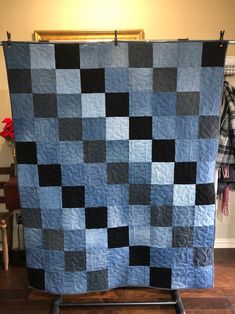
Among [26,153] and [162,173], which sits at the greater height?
[26,153]

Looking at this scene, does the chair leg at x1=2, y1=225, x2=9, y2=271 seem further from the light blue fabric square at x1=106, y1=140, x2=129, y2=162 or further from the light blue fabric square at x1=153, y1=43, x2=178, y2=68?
the light blue fabric square at x1=153, y1=43, x2=178, y2=68

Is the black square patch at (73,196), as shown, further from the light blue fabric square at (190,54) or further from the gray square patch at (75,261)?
the light blue fabric square at (190,54)

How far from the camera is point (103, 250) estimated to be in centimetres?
165

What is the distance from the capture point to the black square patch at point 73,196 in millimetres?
1564

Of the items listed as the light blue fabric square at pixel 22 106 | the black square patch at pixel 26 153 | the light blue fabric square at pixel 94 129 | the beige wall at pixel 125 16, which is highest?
the beige wall at pixel 125 16

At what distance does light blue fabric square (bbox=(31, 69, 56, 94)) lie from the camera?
1.44m

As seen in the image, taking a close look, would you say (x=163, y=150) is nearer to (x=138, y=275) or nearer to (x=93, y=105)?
(x=93, y=105)

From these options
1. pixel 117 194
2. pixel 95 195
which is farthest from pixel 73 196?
pixel 117 194

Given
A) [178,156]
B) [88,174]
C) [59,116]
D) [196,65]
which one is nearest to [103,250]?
[88,174]

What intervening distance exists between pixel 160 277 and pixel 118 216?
0.47m

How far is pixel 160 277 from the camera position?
5.58 feet

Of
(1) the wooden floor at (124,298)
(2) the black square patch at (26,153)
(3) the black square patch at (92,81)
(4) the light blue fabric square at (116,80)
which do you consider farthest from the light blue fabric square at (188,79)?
(1) the wooden floor at (124,298)

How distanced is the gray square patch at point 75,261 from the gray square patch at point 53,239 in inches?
2.5

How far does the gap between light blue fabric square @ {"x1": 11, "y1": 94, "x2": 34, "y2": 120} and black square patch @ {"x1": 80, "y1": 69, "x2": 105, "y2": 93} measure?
0.28m
